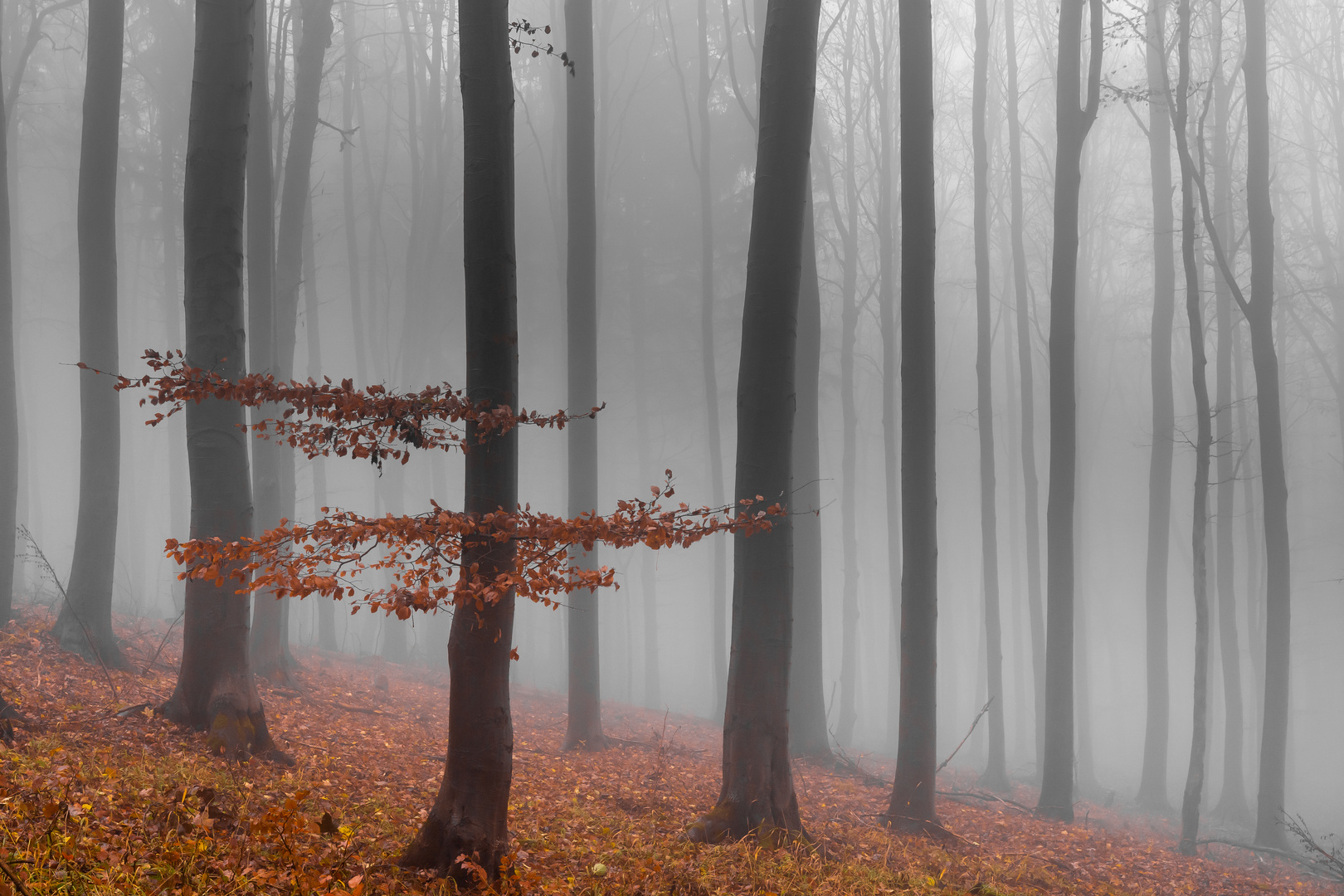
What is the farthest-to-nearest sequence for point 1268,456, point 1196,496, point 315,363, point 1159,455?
1. point 315,363
2. point 1159,455
3. point 1268,456
4. point 1196,496

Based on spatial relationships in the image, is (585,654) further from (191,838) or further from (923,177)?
(923,177)

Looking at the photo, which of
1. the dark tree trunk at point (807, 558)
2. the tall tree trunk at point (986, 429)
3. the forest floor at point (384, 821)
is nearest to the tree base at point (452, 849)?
the forest floor at point (384, 821)

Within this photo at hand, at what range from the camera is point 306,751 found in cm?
639

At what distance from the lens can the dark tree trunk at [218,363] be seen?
19.4 ft

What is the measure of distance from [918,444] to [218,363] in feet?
22.6

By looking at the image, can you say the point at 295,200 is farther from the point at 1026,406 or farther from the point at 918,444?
the point at 1026,406

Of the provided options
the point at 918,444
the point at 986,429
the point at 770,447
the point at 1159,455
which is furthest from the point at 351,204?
the point at 1159,455

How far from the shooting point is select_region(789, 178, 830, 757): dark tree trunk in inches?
419

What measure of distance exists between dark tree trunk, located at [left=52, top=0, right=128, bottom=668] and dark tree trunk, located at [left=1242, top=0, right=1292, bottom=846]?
49.4 ft

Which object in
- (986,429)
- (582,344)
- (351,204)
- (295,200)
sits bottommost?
(986,429)

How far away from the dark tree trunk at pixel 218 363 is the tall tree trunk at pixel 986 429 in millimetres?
12339

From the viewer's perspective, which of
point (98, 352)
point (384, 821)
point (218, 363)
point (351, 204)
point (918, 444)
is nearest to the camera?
point (384, 821)

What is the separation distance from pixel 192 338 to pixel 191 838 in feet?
14.0

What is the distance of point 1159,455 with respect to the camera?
15.5 m
